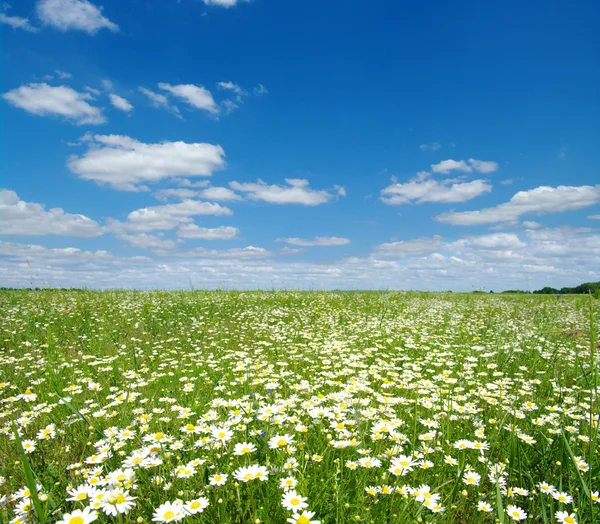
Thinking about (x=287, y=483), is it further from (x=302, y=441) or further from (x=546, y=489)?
(x=546, y=489)

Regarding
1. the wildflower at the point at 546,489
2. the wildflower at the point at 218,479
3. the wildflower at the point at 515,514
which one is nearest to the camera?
the wildflower at the point at 515,514

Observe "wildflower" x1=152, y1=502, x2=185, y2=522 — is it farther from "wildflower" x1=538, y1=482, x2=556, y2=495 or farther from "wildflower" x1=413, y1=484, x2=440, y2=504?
"wildflower" x1=538, y1=482, x2=556, y2=495

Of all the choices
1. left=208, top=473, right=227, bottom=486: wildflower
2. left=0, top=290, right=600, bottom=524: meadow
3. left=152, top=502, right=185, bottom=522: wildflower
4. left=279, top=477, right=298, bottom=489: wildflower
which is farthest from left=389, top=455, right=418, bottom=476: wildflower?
left=152, top=502, right=185, bottom=522: wildflower

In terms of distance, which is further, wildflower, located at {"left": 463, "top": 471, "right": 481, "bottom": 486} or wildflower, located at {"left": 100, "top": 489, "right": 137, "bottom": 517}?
wildflower, located at {"left": 463, "top": 471, "right": 481, "bottom": 486}

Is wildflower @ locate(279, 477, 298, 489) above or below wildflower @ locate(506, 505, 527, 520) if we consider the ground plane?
above

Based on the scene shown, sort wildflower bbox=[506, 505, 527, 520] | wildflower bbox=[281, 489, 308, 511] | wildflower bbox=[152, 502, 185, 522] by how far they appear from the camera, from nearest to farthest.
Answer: wildflower bbox=[152, 502, 185, 522], wildflower bbox=[281, 489, 308, 511], wildflower bbox=[506, 505, 527, 520]

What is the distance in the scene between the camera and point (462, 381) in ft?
17.7

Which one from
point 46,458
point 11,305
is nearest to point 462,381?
point 46,458

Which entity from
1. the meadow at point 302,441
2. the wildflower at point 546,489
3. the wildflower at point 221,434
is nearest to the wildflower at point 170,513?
the meadow at point 302,441

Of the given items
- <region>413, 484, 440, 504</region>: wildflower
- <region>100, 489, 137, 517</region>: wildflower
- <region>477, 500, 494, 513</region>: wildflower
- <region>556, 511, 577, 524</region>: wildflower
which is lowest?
<region>477, 500, 494, 513</region>: wildflower

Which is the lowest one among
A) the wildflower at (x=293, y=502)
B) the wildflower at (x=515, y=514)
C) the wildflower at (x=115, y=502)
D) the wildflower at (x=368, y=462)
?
the wildflower at (x=515, y=514)

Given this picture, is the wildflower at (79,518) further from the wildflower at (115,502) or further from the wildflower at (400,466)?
the wildflower at (400,466)

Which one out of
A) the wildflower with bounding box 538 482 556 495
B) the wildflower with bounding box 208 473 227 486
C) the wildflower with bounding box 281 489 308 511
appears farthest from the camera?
the wildflower with bounding box 538 482 556 495

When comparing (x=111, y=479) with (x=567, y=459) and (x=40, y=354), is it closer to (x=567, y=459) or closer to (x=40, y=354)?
(x=567, y=459)
